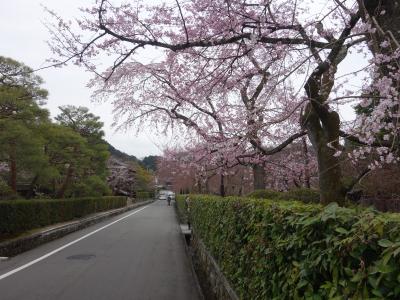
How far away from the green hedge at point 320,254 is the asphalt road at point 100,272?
395 centimetres

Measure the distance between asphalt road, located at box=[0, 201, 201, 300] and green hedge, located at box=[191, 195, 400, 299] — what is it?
395cm

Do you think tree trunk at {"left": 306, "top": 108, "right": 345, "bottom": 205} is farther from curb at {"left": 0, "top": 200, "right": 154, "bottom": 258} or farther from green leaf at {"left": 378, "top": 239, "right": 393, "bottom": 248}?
curb at {"left": 0, "top": 200, "right": 154, "bottom": 258}

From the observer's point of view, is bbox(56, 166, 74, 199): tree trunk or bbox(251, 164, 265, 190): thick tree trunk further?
bbox(56, 166, 74, 199): tree trunk

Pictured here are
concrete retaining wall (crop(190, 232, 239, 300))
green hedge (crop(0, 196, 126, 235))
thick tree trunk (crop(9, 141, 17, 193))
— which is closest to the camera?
concrete retaining wall (crop(190, 232, 239, 300))

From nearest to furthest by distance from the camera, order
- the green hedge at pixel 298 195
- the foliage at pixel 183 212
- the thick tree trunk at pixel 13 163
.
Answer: the green hedge at pixel 298 195 < the thick tree trunk at pixel 13 163 < the foliage at pixel 183 212

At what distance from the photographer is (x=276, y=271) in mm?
3877

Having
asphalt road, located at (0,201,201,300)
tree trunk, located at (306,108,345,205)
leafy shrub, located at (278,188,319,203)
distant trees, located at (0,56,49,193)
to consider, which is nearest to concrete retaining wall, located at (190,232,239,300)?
asphalt road, located at (0,201,201,300)

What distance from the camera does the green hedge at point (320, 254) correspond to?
2.17 metres

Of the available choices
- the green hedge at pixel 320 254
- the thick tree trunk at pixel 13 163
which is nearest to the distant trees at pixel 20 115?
the thick tree trunk at pixel 13 163

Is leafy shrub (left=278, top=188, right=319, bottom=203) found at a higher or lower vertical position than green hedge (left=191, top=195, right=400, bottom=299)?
higher

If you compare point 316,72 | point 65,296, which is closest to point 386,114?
point 316,72

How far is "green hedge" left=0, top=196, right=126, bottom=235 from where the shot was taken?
16.3 meters

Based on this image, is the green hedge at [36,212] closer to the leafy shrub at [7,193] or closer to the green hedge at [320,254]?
the leafy shrub at [7,193]

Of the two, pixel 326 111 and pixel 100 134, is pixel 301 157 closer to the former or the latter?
pixel 326 111
